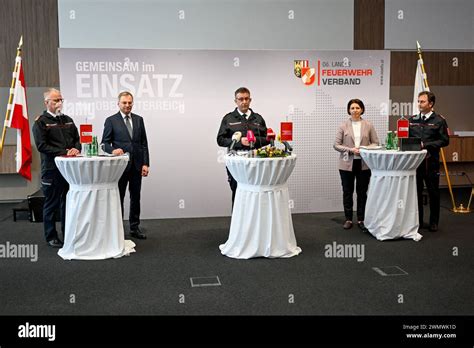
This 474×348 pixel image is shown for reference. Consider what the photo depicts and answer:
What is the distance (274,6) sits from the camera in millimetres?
7621

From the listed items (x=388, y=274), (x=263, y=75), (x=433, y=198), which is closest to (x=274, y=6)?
(x=263, y=75)

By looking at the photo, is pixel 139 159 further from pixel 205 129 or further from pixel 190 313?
pixel 190 313

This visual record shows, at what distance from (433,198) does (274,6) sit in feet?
11.7

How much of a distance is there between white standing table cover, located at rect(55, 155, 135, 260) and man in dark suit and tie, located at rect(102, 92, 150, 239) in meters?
0.63

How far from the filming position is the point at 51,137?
5.14 meters

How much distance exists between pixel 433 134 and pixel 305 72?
6.22 feet

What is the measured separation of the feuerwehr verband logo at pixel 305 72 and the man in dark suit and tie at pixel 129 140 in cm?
233

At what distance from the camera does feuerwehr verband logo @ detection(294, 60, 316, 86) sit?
22.5ft

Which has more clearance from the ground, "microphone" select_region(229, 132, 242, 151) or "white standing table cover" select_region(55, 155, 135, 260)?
"microphone" select_region(229, 132, 242, 151)

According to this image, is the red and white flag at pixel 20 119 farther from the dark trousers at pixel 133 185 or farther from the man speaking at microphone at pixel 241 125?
the man speaking at microphone at pixel 241 125

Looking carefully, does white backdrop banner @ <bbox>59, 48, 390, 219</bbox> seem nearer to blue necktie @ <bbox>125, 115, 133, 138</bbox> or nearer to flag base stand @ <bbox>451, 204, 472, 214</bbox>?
blue necktie @ <bbox>125, 115, 133, 138</bbox>

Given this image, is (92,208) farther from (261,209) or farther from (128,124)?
(261,209)

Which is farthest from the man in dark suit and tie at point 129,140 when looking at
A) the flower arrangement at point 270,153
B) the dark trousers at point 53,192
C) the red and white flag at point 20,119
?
the red and white flag at point 20,119

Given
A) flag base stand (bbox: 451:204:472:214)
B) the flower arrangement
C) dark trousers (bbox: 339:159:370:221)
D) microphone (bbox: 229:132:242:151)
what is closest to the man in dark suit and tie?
microphone (bbox: 229:132:242:151)
